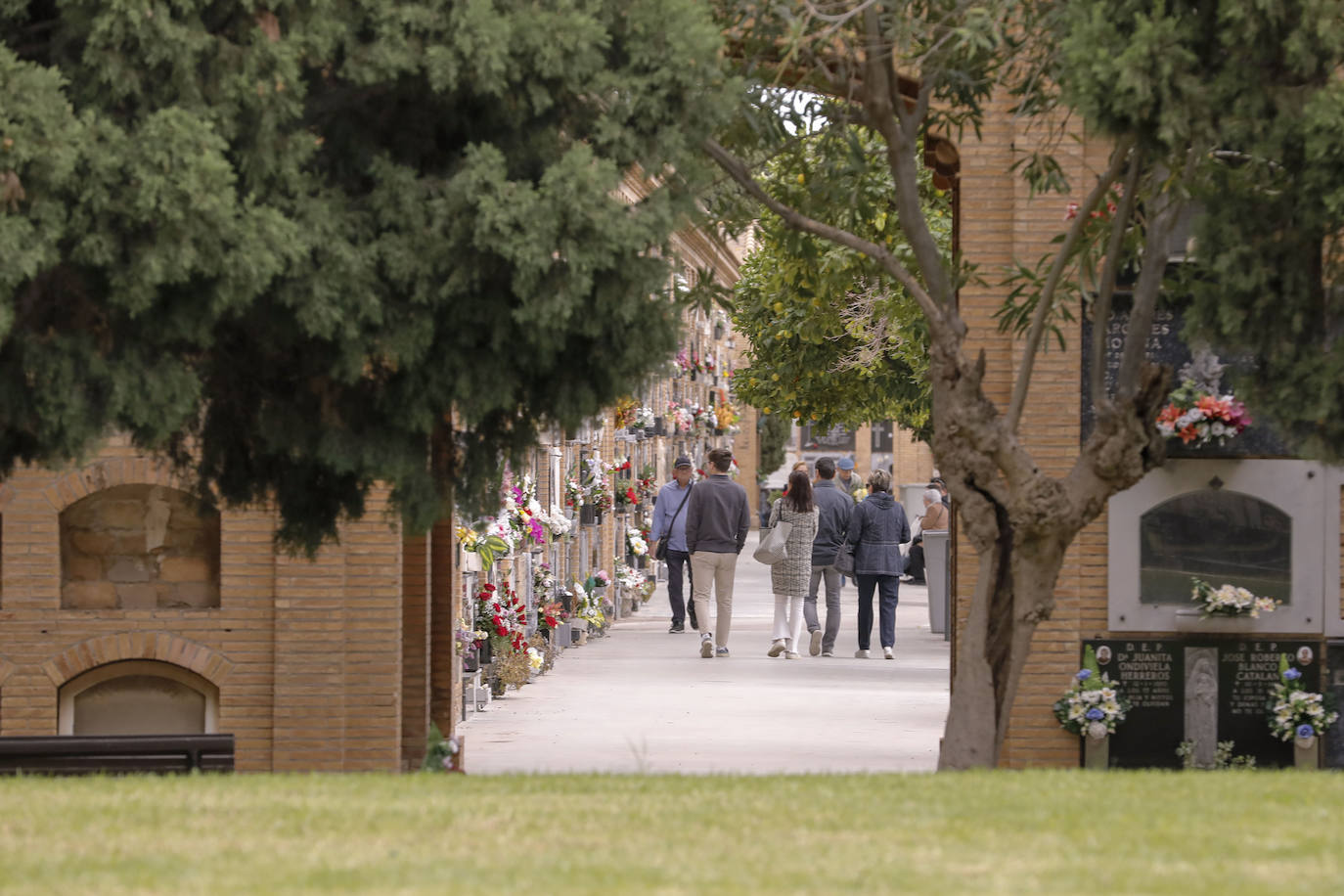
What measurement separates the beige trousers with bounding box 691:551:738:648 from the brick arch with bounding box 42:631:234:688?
804 cm

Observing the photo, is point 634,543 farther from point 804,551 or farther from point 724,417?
point 724,417

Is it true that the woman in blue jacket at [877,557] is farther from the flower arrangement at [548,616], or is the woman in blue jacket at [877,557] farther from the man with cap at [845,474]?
the man with cap at [845,474]

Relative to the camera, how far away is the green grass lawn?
5641mm

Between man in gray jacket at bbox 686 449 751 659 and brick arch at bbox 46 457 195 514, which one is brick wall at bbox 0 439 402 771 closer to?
brick arch at bbox 46 457 195 514

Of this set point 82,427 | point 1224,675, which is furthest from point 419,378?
point 1224,675

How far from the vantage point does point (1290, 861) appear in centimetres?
602

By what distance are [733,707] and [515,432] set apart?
7004 millimetres

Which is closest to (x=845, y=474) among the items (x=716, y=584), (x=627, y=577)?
(x=627, y=577)

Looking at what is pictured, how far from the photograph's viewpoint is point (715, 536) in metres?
19.0

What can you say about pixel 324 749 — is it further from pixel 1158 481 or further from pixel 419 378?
pixel 1158 481

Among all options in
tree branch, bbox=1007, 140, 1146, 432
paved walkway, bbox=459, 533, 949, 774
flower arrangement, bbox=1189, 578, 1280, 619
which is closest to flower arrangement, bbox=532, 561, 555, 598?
paved walkway, bbox=459, 533, 949, 774

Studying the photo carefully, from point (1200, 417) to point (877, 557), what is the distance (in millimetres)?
8407

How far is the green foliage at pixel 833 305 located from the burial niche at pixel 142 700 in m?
3.96

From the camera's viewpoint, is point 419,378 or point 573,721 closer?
point 419,378
